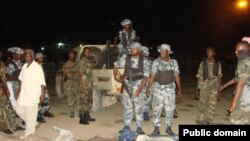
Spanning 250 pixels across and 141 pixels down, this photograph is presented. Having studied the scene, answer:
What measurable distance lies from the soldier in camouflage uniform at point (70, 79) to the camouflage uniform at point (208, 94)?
306 cm

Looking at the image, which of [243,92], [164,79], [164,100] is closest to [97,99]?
[164,100]

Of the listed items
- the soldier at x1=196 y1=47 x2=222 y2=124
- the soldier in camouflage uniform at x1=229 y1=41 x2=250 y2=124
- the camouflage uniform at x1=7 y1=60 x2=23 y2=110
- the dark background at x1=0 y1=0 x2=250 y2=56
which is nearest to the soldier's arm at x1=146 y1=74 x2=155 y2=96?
the soldier at x1=196 y1=47 x2=222 y2=124

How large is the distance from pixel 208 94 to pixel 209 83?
0.25m

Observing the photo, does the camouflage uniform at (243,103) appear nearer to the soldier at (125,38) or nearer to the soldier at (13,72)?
the soldier at (125,38)

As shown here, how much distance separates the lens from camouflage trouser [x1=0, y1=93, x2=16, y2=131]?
826cm

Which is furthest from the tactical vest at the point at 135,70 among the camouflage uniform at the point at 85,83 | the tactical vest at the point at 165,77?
the camouflage uniform at the point at 85,83

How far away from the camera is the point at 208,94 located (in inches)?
350

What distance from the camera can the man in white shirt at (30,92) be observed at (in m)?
7.06

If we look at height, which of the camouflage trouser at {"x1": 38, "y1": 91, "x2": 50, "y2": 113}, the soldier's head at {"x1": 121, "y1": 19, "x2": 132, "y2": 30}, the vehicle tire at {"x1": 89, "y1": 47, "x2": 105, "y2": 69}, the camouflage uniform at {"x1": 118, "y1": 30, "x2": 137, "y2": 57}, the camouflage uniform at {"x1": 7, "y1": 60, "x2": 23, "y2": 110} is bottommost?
the camouflage trouser at {"x1": 38, "y1": 91, "x2": 50, "y2": 113}

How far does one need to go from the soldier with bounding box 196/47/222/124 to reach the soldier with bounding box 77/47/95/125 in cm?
256

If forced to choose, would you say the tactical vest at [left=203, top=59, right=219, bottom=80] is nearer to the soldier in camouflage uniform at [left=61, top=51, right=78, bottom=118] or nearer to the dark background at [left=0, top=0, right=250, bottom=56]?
the soldier in camouflage uniform at [left=61, top=51, right=78, bottom=118]

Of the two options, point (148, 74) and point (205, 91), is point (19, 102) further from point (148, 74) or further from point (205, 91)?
point (205, 91)

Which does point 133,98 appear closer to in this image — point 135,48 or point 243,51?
point 135,48

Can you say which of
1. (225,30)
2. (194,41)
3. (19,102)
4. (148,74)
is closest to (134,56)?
(148,74)
